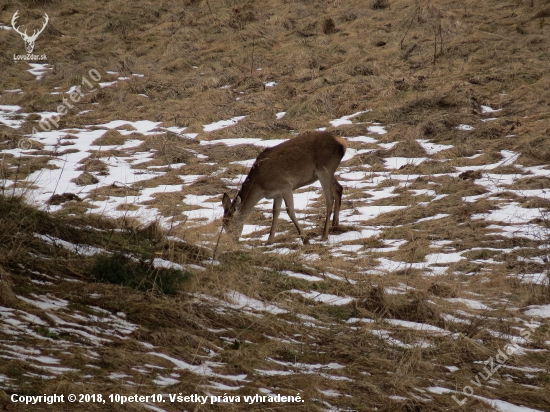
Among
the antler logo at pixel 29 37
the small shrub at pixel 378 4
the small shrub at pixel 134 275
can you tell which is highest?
the small shrub at pixel 134 275

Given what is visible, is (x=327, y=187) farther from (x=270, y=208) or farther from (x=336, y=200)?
(x=270, y=208)

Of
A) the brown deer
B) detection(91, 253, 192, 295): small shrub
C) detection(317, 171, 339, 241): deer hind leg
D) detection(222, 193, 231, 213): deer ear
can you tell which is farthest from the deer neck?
detection(91, 253, 192, 295): small shrub

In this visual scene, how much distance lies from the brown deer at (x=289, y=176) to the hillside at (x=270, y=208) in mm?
446

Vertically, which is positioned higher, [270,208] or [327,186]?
[327,186]

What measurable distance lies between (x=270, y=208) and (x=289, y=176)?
2.16 meters

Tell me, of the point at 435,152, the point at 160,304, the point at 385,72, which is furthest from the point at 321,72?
the point at 160,304

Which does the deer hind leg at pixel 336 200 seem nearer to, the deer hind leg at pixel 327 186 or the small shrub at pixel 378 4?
the deer hind leg at pixel 327 186

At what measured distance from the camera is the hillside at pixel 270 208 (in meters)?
4.43

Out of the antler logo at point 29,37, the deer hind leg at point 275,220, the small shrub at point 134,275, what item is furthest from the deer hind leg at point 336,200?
the antler logo at point 29,37

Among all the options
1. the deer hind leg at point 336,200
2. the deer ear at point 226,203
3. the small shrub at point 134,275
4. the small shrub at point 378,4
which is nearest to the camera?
the small shrub at point 134,275

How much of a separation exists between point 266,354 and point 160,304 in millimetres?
962

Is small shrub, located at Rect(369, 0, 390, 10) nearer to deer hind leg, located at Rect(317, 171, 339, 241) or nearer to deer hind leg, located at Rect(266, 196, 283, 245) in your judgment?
deer hind leg, located at Rect(317, 171, 339, 241)

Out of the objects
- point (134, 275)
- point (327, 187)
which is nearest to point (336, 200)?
point (327, 187)

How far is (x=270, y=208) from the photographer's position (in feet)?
42.8
